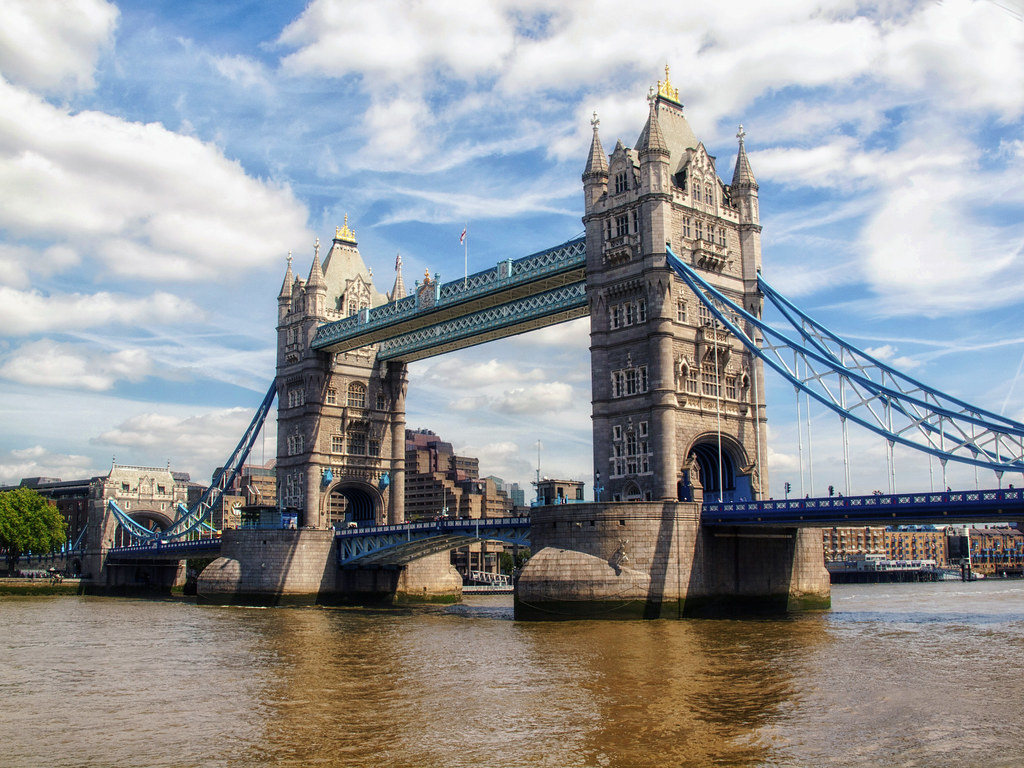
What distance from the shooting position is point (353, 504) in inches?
3538

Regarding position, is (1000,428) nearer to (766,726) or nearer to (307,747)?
(766,726)

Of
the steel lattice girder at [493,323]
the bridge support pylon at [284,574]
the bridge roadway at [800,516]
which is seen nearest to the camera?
the bridge roadway at [800,516]

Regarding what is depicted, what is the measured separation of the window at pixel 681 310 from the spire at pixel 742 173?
34.4 ft

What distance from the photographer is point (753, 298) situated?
6150cm

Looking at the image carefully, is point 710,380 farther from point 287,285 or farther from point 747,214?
point 287,285

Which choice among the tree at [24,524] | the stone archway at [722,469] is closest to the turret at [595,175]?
the stone archway at [722,469]

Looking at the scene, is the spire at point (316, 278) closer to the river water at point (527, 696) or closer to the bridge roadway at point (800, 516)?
the bridge roadway at point (800, 516)

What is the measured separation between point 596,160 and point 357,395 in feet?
114

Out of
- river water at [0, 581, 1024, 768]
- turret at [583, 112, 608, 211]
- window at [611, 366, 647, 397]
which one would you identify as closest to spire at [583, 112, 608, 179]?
turret at [583, 112, 608, 211]

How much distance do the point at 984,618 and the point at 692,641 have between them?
27596 millimetres

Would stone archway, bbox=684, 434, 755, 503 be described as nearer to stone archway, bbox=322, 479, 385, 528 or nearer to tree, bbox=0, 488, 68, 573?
stone archway, bbox=322, 479, 385, 528

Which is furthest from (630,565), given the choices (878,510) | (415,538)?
(415,538)

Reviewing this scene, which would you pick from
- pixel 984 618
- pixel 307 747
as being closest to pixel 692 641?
pixel 307 747

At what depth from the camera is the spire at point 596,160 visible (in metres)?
61.4
